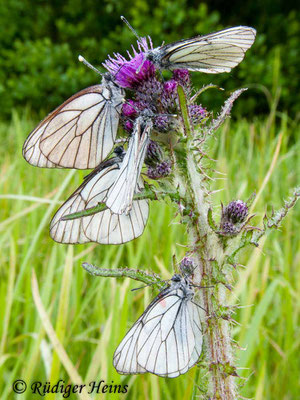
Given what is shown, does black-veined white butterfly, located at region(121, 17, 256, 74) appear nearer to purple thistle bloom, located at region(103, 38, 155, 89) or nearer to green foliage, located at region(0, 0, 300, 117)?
purple thistle bloom, located at region(103, 38, 155, 89)

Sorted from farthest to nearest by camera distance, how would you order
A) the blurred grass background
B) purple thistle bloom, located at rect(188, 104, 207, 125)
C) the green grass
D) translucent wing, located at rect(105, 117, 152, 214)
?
the blurred grass background
the green grass
purple thistle bloom, located at rect(188, 104, 207, 125)
translucent wing, located at rect(105, 117, 152, 214)

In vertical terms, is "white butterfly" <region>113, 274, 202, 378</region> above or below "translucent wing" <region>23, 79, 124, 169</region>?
below

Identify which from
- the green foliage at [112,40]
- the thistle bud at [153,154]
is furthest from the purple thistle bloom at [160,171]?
the green foliage at [112,40]

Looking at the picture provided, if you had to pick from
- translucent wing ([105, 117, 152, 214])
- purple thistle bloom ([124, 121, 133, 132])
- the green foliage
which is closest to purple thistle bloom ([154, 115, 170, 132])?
translucent wing ([105, 117, 152, 214])

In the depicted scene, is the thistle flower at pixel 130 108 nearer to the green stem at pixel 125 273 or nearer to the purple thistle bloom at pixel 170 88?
the purple thistle bloom at pixel 170 88

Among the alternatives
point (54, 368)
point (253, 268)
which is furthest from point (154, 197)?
point (253, 268)

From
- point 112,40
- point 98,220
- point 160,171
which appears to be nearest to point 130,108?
point 160,171

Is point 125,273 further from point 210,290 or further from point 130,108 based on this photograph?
point 130,108

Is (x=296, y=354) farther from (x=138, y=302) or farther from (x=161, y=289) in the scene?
(x=161, y=289)
